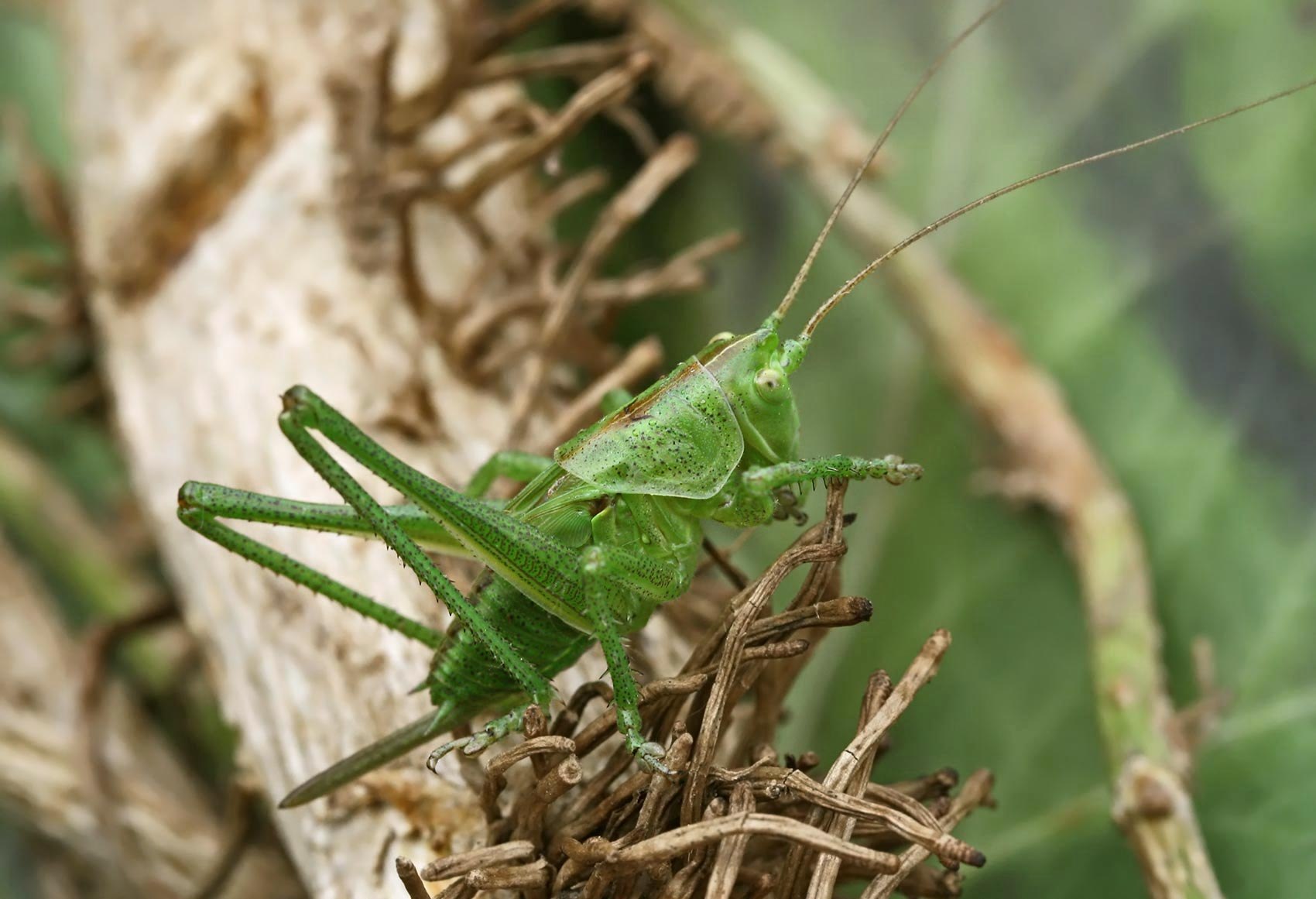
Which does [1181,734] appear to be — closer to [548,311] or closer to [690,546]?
[690,546]

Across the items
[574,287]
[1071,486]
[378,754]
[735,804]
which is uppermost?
[574,287]

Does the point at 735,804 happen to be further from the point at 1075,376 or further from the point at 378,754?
the point at 1075,376

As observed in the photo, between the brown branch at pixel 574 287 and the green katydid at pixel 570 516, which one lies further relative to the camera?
the brown branch at pixel 574 287

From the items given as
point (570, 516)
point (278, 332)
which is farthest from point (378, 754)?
point (278, 332)

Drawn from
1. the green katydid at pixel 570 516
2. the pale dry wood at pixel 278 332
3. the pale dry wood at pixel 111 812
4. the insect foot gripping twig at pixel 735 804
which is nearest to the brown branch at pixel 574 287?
the pale dry wood at pixel 278 332

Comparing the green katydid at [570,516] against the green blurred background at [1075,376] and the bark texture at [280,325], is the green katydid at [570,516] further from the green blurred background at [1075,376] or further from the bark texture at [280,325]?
the green blurred background at [1075,376]

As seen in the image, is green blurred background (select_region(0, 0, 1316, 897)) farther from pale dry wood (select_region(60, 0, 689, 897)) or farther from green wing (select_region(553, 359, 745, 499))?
green wing (select_region(553, 359, 745, 499))

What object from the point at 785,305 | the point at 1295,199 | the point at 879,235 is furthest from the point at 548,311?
the point at 1295,199
